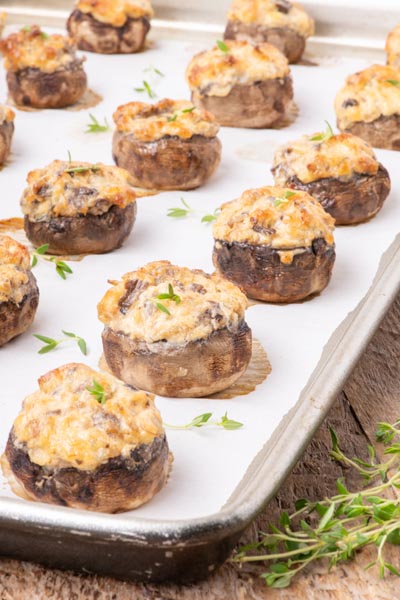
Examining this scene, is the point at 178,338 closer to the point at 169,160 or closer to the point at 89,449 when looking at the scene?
the point at 89,449

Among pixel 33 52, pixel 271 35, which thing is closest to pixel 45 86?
pixel 33 52

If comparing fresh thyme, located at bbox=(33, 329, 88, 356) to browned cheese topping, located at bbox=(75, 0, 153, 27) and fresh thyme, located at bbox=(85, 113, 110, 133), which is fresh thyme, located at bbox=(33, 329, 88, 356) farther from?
browned cheese topping, located at bbox=(75, 0, 153, 27)

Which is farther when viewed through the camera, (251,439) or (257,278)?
(257,278)

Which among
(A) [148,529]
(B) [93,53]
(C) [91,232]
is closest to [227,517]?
(A) [148,529]

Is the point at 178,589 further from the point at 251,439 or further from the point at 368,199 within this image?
the point at 368,199

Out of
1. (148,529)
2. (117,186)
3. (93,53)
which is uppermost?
(148,529)

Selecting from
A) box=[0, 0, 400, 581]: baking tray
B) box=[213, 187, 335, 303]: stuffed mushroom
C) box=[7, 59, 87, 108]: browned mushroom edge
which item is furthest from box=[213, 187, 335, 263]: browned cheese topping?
box=[7, 59, 87, 108]: browned mushroom edge
